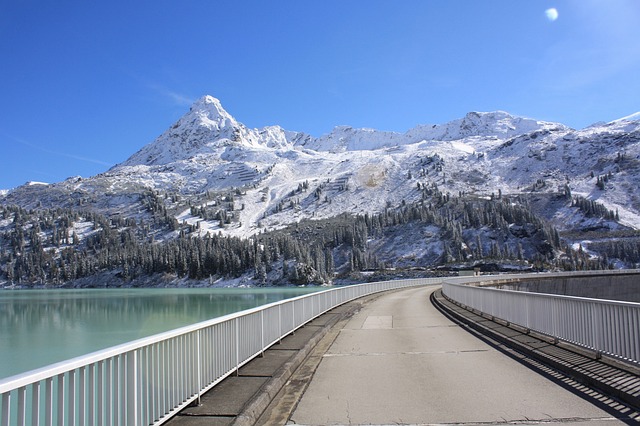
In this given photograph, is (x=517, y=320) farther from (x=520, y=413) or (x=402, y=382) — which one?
(x=520, y=413)

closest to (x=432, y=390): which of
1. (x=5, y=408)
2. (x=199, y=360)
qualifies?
(x=199, y=360)

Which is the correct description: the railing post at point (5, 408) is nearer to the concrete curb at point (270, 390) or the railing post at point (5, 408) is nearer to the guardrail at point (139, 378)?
the guardrail at point (139, 378)

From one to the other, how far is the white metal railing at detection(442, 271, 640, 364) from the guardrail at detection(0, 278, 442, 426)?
7308 millimetres

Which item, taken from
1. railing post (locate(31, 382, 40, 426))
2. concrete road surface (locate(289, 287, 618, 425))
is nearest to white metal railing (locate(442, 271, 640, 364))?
concrete road surface (locate(289, 287, 618, 425))

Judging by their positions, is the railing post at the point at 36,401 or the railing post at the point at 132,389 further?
the railing post at the point at 132,389

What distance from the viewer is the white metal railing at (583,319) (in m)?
9.95

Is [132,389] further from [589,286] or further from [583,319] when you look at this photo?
[589,286]

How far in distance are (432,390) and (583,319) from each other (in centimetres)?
470

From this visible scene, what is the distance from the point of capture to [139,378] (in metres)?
6.28

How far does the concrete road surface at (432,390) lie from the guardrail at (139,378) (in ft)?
5.25

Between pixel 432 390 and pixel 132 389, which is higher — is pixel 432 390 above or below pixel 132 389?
below

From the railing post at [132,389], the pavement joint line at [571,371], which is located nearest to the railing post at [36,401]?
the railing post at [132,389]

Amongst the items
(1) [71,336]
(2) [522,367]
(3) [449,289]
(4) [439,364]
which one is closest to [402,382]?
(4) [439,364]

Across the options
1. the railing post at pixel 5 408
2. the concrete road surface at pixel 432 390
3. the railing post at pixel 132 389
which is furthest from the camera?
the concrete road surface at pixel 432 390
